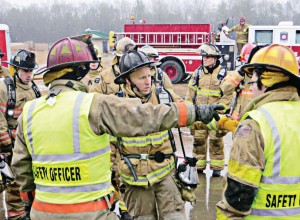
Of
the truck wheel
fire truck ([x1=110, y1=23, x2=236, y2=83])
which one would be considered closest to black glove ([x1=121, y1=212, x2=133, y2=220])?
fire truck ([x1=110, y1=23, x2=236, y2=83])

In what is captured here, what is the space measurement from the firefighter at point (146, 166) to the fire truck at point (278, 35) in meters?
10.6

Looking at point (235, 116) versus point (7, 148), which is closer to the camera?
point (7, 148)

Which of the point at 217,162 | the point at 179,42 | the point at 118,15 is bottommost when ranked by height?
the point at 217,162

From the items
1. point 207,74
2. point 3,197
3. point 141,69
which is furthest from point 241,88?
point 3,197

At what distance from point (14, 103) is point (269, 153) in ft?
11.4

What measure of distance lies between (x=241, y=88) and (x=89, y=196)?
3.84m

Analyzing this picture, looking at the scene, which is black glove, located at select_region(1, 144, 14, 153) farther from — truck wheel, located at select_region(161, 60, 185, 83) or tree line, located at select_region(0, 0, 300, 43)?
tree line, located at select_region(0, 0, 300, 43)

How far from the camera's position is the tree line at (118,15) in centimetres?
7200

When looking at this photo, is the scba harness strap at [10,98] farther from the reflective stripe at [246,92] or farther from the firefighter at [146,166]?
the reflective stripe at [246,92]

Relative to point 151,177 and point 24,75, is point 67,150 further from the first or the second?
point 24,75

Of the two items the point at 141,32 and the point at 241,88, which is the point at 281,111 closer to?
the point at 241,88

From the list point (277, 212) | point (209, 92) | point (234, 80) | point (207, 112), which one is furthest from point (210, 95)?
point (277, 212)

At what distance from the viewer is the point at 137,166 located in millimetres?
3332

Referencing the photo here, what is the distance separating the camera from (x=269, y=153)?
77.8 inches
